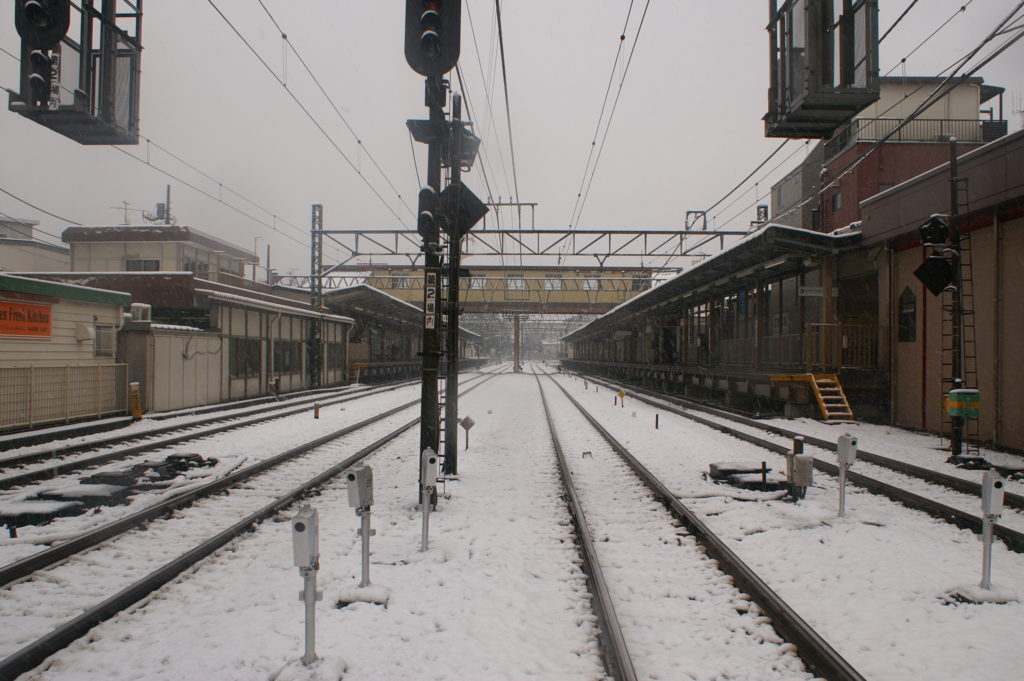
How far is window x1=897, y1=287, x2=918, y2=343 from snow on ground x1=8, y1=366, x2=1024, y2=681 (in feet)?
27.1

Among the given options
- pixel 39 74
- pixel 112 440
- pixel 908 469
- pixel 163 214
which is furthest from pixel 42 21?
pixel 163 214

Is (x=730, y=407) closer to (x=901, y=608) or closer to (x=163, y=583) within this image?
(x=901, y=608)

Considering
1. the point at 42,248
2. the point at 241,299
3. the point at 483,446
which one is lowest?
the point at 483,446

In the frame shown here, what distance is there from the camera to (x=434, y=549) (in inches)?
217

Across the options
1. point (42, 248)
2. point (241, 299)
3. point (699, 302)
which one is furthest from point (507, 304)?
point (42, 248)

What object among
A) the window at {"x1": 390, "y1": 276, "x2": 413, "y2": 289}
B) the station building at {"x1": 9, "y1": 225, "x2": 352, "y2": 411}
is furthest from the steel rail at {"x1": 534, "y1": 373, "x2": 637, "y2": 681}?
the window at {"x1": 390, "y1": 276, "x2": 413, "y2": 289}

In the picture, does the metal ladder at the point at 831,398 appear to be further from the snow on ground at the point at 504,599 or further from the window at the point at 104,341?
the window at the point at 104,341

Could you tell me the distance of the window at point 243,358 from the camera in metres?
20.7

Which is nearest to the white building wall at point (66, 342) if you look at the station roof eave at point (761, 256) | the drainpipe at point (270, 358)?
the drainpipe at point (270, 358)

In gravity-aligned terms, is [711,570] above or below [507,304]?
below

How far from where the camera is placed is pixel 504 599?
14.5ft

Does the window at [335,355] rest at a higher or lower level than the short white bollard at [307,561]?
higher

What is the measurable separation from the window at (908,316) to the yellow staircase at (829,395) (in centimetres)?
183

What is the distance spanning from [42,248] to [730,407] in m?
53.3
